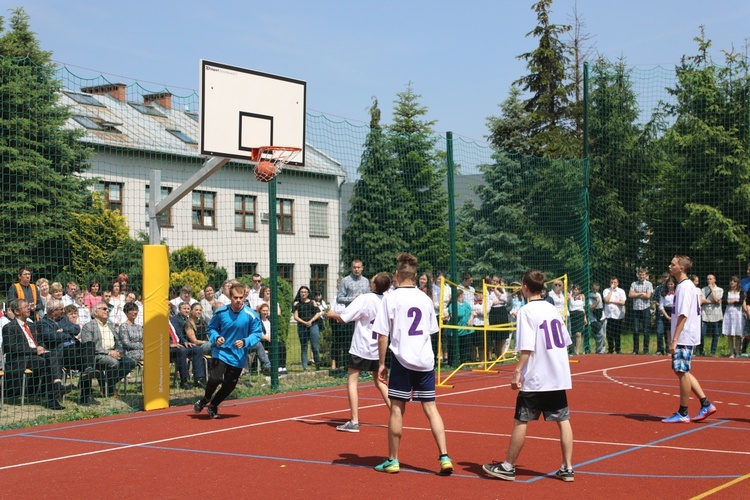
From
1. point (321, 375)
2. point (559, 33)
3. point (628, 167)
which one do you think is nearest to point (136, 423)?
point (321, 375)

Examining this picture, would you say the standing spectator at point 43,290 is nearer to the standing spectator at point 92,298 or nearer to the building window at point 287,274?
the standing spectator at point 92,298

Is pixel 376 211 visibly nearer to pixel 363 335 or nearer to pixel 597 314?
pixel 597 314

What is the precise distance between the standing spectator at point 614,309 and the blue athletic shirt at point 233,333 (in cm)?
1209

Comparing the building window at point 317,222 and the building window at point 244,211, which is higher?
the building window at point 244,211

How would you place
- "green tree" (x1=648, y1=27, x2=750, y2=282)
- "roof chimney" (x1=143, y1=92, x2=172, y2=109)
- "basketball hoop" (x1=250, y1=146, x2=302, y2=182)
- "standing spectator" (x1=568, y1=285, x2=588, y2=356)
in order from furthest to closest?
"green tree" (x1=648, y1=27, x2=750, y2=282) < "standing spectator" (x1=568, y1=285, x2=588, y2=356) < "basketball hoop" (x1=250, y1=146, x2=302, y2=182) < "roof chimney" (x1=143, y1=92, x2=172, y2=109)

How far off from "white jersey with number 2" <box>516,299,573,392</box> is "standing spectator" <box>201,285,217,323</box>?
896 centimetres

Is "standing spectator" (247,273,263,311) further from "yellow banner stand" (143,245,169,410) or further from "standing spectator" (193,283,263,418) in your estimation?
"standing spectator" (193,283,263,418)

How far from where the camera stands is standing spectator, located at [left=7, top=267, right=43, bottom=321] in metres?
12.7

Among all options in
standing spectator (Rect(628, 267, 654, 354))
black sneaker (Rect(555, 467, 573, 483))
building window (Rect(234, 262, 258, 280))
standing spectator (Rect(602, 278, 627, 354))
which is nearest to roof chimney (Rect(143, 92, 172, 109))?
building window (Rect(234, 262, 258, 280))

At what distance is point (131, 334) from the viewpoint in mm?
14086

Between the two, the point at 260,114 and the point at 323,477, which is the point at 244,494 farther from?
the point at 260,114

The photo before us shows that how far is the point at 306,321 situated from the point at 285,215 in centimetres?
575

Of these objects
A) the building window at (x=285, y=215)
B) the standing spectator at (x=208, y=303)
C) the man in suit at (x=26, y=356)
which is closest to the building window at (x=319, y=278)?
the building window at (x=285, y=215)

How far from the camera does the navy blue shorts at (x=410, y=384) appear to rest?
7.84 metres
